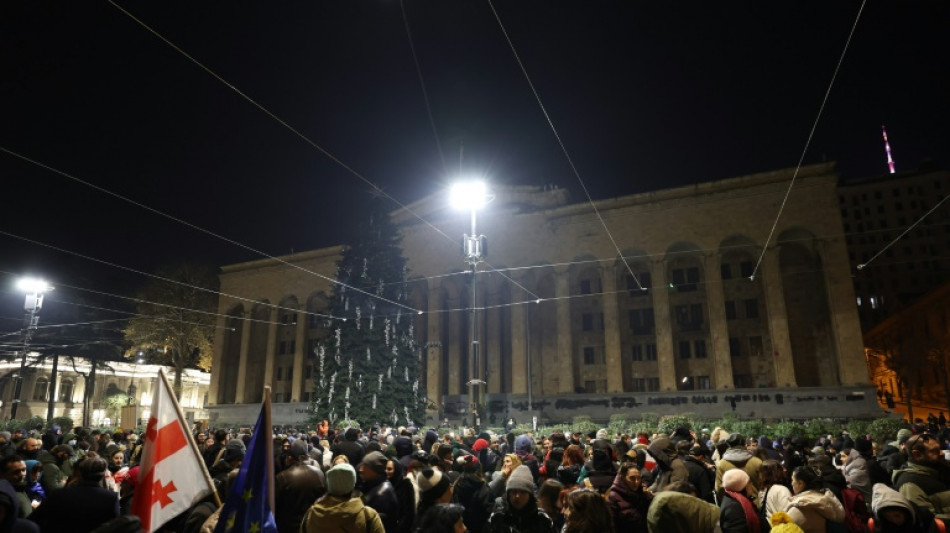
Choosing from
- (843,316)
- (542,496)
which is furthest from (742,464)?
(843,316)

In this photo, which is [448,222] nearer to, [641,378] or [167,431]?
[641,378]

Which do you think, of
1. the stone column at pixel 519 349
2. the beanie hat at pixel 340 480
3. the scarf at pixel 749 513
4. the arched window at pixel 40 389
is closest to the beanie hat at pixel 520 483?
the beanie hat at pixel 340 480

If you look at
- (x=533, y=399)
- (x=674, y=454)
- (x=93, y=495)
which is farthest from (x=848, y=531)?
(x=533, y=399)

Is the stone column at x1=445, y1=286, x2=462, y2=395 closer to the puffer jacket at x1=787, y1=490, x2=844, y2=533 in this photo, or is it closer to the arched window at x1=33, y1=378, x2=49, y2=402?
the puffer jacket at x1=787, y1=490, x2=844, y2=533

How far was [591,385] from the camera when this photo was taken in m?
35.0

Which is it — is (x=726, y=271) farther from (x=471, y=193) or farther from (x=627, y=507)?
(x=627, y=507)

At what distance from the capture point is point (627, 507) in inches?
Answer: 188

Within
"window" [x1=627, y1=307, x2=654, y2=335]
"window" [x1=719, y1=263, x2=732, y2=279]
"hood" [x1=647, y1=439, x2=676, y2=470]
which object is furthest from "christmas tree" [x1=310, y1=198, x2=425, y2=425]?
"hood" [x1=647, y1=439, x2=676, y2=470]

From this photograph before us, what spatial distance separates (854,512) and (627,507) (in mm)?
2143

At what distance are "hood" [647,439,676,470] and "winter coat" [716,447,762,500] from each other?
525 millimetres

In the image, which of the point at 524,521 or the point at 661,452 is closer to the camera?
the point at 524,521

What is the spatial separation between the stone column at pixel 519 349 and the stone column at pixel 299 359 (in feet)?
60.0

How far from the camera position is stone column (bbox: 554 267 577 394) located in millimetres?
34000

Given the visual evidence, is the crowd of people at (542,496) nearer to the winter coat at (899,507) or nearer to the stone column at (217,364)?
the winter coat at (899,507)
